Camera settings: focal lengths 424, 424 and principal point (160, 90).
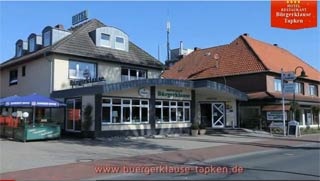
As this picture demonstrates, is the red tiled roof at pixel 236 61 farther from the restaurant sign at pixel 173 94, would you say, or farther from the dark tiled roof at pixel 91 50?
the restaurant sign at pixel 173 94

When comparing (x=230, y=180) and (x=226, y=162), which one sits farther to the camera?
(x=226, y=162)

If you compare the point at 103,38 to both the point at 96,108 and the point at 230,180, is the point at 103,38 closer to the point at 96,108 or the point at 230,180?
the point at 96,108

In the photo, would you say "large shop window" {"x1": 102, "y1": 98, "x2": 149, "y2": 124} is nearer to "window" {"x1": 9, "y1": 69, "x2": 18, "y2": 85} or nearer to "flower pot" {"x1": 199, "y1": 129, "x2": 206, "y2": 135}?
"flower pot" {"x1": 199, "y1": 129, "x2": 206, "y2": 135}

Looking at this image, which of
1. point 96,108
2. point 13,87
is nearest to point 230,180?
point 96,108

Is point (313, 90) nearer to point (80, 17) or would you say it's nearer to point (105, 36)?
point (105, 36)

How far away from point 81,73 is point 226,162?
55.0 ft

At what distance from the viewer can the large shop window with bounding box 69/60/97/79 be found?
94.3 ft

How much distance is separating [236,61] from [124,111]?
61.0 feet

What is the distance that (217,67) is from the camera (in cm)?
4281

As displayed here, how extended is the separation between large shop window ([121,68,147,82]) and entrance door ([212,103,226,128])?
6305mm

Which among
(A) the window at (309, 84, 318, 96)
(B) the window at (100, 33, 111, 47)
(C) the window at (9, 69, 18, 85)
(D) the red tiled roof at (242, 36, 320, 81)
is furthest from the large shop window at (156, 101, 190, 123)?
(A) the window at (309, 84, 318, 96)

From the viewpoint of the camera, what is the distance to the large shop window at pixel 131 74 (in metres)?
32.4

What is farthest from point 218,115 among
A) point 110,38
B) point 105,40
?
point 105,40

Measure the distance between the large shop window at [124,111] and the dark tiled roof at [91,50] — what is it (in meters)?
4.70
